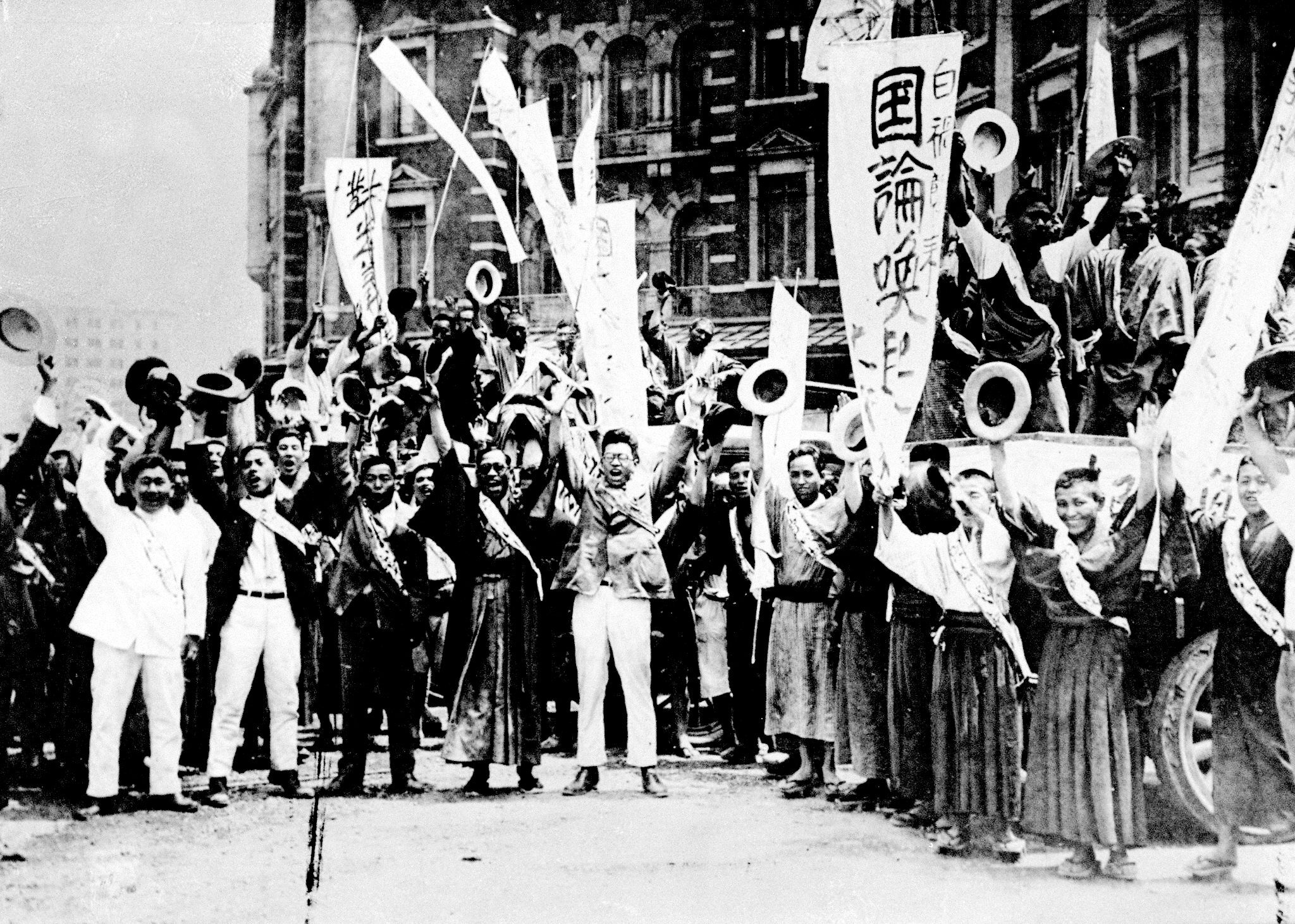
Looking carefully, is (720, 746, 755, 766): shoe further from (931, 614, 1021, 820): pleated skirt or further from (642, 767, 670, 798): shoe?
(931, 614, 1021, 820): pleated skirt

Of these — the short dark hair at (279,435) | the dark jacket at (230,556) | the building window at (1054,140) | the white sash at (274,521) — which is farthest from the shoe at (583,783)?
the building window at (1054,140)

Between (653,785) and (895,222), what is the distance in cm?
285

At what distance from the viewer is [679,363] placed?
7379 mm

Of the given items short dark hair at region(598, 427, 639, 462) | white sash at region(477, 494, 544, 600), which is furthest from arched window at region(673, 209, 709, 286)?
white sash at region(477, 494, 544, 600)

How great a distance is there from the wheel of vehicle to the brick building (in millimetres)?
2170

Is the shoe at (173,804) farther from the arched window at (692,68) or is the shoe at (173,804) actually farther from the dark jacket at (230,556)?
the arched window at (692,68)

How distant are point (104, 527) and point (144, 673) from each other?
0.69m

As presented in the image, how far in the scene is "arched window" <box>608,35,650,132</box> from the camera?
754 centimetres

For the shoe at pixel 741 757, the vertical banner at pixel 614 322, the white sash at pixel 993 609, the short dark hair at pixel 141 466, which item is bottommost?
the shoe at pixel 741 757

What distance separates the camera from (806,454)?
→ 21.9 ft

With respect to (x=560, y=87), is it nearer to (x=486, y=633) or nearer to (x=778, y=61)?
(x=778, y=61)

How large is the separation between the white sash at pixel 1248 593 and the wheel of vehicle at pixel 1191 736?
20cm

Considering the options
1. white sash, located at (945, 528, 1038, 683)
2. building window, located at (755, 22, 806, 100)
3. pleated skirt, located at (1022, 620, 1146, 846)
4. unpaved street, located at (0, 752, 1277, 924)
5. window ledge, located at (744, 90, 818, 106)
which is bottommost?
unpaved street, located at (0, 752, 1277, 924)

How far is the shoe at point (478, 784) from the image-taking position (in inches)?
261
